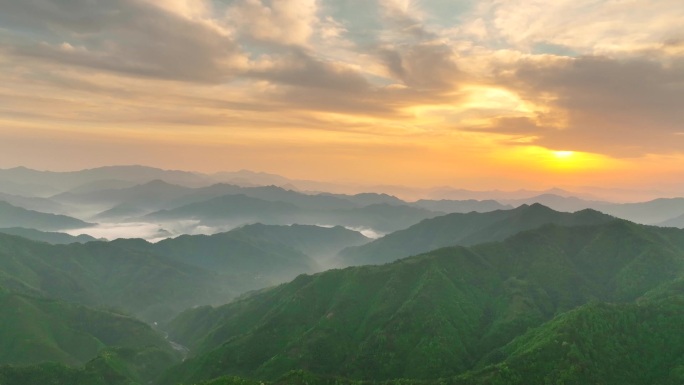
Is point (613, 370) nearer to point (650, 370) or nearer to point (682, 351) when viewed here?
point (650, 370)

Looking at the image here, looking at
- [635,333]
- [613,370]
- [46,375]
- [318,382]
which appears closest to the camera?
[318,382]

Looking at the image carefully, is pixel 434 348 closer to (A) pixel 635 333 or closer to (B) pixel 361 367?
(B) pixel 361 367

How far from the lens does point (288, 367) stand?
19475 cm

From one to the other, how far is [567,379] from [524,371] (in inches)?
526

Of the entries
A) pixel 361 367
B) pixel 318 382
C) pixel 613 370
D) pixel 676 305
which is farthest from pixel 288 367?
pixel 676 305

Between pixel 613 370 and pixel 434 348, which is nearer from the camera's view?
pixel 613 370

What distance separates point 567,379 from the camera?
13525 centimetres

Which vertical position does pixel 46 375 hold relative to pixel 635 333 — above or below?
below

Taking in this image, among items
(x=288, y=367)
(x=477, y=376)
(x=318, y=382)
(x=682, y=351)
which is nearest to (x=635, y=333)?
(x=682, y=351)

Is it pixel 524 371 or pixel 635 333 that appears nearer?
pixel 524 371

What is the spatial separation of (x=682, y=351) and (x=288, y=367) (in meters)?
164

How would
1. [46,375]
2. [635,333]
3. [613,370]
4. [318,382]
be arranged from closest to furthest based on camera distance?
[318,382] < [613,370] < [635,333] < [46,375]

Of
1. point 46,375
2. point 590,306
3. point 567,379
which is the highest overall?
point 590,306

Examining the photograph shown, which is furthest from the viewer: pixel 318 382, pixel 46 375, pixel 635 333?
pixel 46 375
